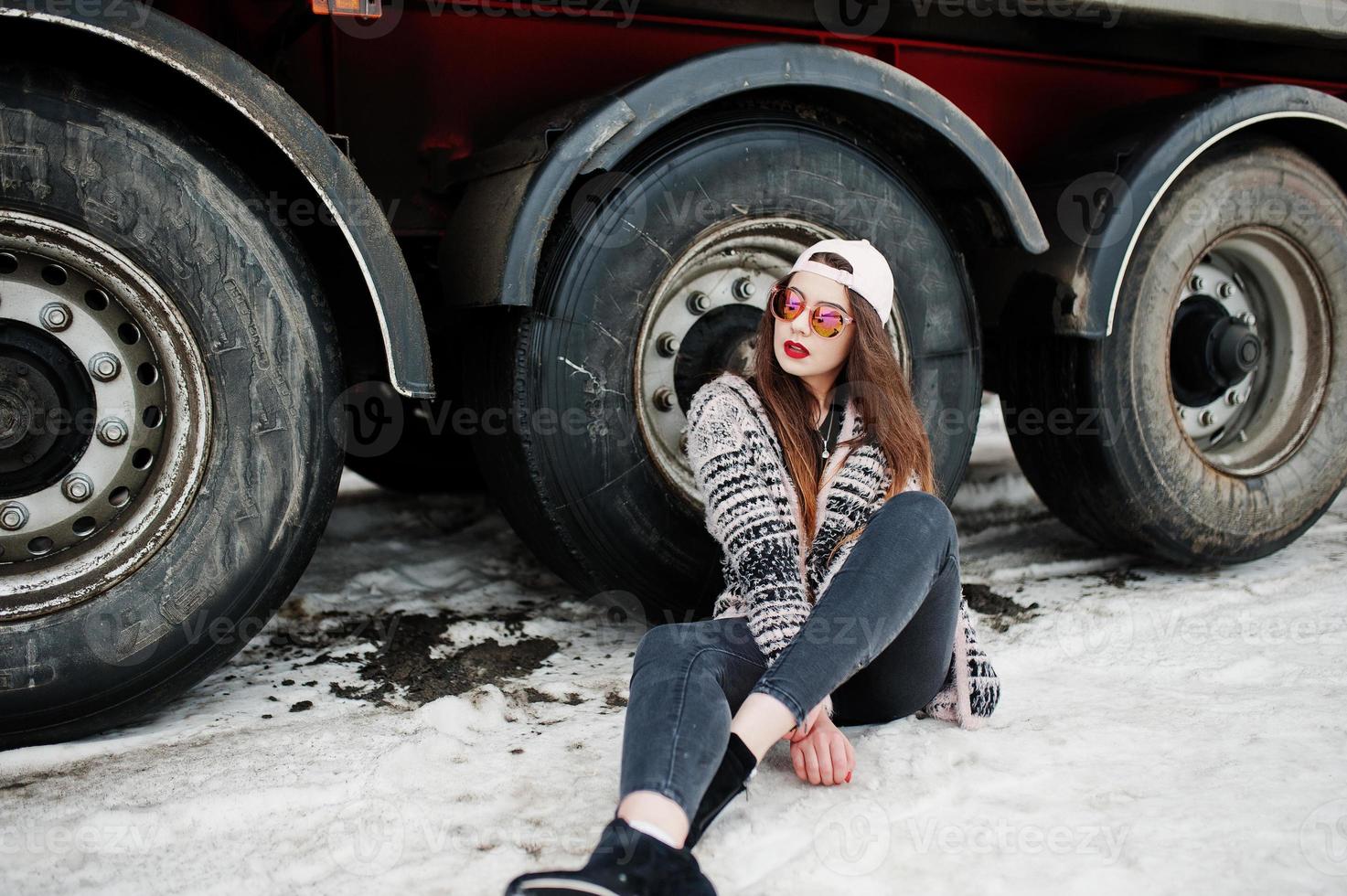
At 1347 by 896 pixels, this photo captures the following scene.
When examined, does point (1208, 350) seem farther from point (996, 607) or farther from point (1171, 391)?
point (996, 607)

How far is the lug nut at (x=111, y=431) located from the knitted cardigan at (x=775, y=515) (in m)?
1.08

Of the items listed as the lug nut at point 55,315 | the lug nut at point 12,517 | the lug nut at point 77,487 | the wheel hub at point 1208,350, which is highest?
the lug nut at point 55,315

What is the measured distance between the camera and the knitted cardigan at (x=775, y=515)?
2162mm

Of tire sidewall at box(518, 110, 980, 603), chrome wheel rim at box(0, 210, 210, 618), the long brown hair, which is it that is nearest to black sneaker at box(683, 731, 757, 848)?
the long brown hair

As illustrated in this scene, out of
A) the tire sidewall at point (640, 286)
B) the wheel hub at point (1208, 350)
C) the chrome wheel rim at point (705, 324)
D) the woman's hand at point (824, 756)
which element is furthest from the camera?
the wheel hub at point (1208, 350)

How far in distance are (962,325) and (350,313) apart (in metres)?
1.47

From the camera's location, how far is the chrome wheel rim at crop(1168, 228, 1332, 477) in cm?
329

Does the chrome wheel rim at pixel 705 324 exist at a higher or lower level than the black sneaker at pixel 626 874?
higher

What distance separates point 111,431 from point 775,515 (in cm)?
125

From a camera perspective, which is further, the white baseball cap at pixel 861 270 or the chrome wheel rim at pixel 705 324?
the chrome wheel rim at pixel 705 324

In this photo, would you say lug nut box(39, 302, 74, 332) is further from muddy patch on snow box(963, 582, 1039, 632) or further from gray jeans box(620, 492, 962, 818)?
muddy patch on snow box(963, 582, 1039, 632)

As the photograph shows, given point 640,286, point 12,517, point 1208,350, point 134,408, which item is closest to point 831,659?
point 640,286

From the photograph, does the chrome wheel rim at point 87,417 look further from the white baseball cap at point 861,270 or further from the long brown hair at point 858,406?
the white baseball cap at point 861,270

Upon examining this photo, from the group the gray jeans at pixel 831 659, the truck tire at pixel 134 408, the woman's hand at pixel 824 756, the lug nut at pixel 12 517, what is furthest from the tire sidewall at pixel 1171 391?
the lug nut at pixel 12 517
